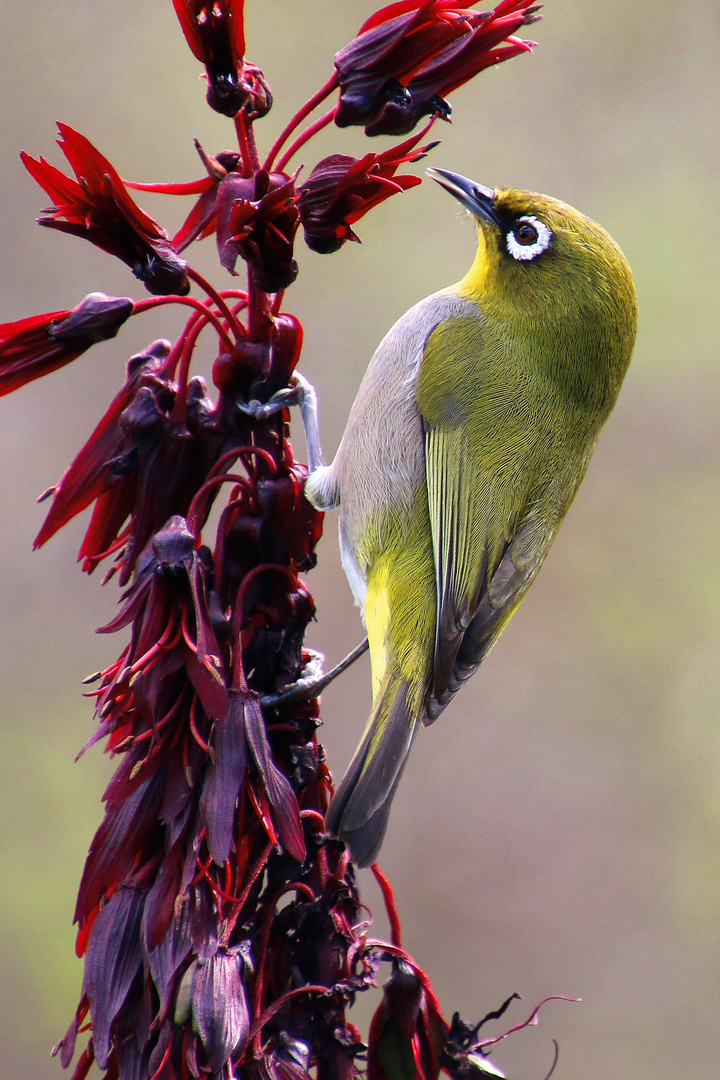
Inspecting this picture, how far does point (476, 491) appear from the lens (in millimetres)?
3180

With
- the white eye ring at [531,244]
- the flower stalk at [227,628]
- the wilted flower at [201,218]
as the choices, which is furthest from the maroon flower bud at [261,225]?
the white eye ring at [531,244]

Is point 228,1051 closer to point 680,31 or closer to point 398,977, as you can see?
point 398,977

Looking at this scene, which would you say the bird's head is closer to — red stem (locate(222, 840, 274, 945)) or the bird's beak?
the bird's beak

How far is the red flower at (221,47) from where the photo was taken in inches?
77.2

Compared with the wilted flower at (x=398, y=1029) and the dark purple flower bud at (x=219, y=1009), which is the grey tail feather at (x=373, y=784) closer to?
the wilted flower at (x=398, y=1029)

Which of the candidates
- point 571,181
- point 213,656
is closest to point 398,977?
point 213,656

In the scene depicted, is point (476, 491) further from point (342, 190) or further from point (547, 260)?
point (342, 190)

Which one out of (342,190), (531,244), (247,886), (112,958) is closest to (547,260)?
(531,244)

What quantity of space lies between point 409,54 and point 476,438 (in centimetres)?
132

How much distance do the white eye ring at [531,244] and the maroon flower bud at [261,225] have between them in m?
1.58

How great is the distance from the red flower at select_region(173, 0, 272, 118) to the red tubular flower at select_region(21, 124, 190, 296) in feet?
Answer: 0.93

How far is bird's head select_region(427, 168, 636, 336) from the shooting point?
335cm

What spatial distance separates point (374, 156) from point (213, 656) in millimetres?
834

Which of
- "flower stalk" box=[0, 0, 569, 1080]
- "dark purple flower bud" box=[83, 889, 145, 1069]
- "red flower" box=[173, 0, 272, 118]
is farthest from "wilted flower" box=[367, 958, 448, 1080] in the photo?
"red flower" box=[173, 0, 272, 118]
